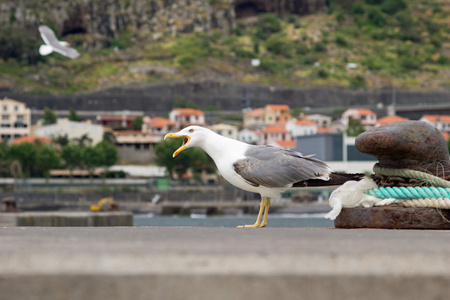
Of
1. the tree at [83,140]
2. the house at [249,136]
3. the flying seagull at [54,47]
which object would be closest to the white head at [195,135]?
the flying seagull at [54,47]

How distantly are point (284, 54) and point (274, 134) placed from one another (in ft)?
152

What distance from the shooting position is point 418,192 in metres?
4.25

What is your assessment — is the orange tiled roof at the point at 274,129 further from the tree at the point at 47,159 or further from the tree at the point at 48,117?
the tree at the point at 47,159

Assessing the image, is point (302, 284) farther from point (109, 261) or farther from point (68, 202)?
point (68, 202)

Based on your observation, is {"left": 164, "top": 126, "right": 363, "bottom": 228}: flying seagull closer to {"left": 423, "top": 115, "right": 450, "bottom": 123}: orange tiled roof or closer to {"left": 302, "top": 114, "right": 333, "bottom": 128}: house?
{"left": 423, "top": 115, "right": 450, "bottom": 123}: orange tiled roof

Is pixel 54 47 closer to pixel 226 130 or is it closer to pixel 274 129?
pixel 274 129

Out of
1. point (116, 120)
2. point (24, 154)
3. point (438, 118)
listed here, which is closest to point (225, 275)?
point (24, 154)

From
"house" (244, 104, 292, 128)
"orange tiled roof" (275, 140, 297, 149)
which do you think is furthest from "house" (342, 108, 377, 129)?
"orange tiled roof" (275, 140, 297, 149)

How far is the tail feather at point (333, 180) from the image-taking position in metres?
4.62

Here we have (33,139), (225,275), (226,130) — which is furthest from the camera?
(226,130)

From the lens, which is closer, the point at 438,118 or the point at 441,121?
the point at 438,118

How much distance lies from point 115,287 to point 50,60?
140 meters

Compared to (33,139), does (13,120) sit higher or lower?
higher

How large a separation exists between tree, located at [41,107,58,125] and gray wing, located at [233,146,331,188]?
105579 mm
